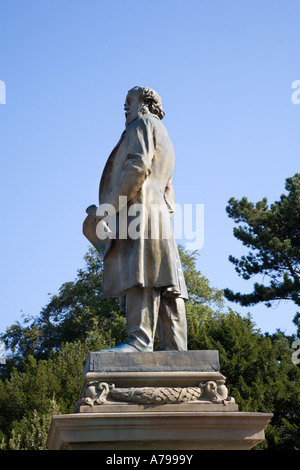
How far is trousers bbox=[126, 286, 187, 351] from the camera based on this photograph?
20.1ft

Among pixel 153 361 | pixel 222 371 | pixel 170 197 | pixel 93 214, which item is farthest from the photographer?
pixel 222 371

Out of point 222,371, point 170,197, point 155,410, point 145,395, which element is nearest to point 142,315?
point 145,395

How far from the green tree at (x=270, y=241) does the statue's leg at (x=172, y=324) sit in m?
18.2

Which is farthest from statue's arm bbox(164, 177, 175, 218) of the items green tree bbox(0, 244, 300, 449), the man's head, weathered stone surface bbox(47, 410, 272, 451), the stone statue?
green tree bbox(0, 244, 300, 449)

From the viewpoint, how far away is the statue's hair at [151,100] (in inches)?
279

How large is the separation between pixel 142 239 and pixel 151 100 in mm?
1674

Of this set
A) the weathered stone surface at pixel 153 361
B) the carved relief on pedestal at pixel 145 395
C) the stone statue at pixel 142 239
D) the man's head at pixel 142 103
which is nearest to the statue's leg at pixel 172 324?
the stone statue at pixel 142 239

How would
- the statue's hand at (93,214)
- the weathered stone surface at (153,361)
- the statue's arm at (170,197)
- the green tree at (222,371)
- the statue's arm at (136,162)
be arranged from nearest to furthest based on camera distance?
the weathered stone surface at (153,361) < the statue's arm at (136,162) < the statue's hand at (93,214) < the statue's arm at (170,197) < the green tree at (222,371)

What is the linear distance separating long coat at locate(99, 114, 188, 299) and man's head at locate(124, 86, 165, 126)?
10.2 inches

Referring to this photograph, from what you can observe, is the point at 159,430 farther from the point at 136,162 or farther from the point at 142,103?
the point at 142,103

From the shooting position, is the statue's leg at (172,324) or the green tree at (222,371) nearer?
the statue's leg at (172,324)

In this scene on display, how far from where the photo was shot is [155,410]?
5.53 meters

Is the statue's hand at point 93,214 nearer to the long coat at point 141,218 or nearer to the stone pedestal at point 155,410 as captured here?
the long coat at point 141,218
